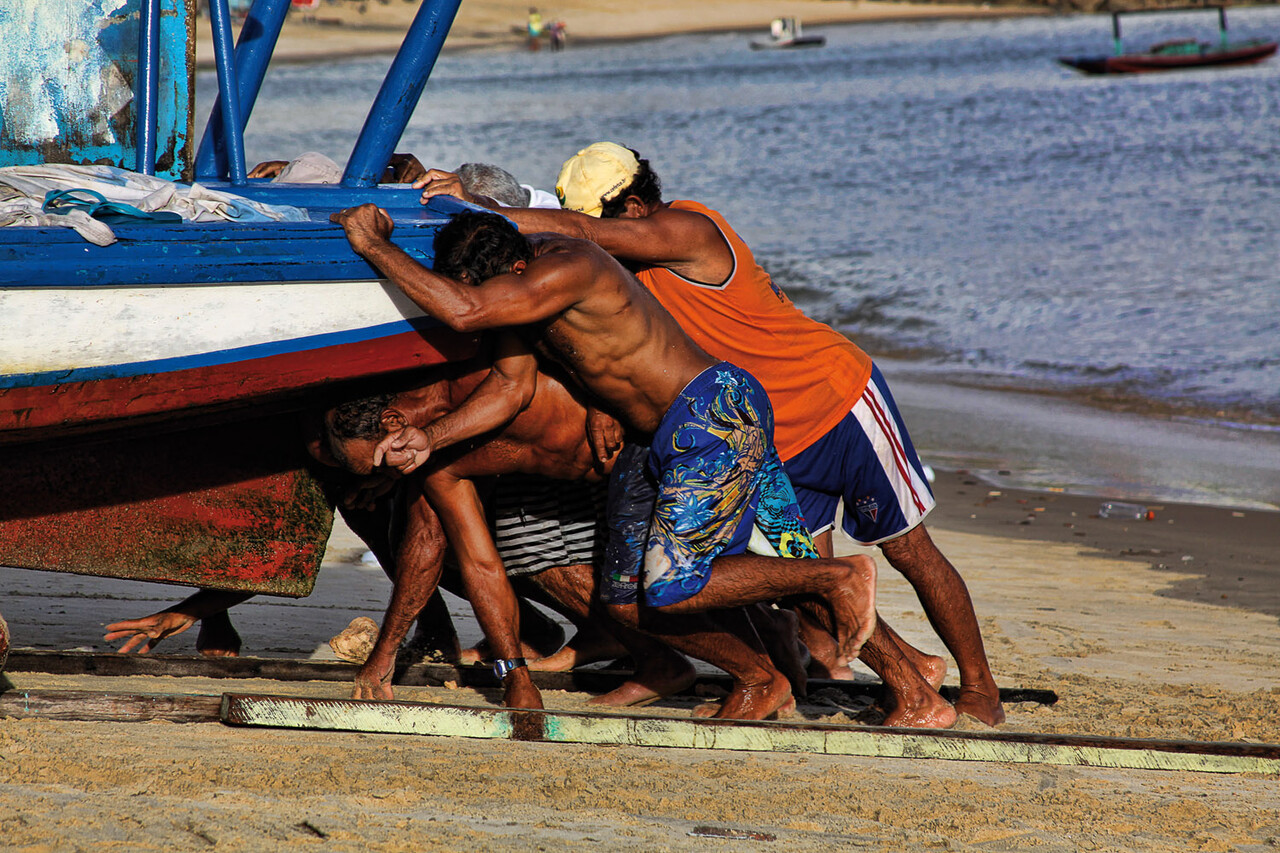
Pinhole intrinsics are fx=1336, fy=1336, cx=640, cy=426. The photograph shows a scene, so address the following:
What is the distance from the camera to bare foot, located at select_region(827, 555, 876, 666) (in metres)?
3.53

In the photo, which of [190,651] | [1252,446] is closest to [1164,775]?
[190,651]

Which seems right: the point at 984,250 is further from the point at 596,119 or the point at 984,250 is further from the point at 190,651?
the point at 596,119

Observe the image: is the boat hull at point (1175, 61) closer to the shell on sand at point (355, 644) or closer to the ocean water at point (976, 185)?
the ocean water at point (976, 185)

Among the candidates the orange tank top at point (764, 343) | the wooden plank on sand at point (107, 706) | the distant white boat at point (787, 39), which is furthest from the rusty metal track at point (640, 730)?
the distant white boat at point (787, 39)

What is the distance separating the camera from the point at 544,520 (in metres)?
4.09

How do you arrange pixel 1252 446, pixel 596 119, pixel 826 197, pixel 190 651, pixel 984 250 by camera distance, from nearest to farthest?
1. pixel 190 651
2. pixel 1252 446
3. pixel 984 250
4. pixel 826 197
5. pixel 596 119

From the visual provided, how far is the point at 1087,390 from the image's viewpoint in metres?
10.2

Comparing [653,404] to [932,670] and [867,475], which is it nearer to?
[867,475]

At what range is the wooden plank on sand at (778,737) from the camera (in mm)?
3395

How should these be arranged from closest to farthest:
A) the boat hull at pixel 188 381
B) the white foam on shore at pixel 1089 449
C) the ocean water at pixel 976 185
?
the boat hull at pixel 188 381, the white foam on shore at pixel 1089 449, the ocean water at pixel 976 185

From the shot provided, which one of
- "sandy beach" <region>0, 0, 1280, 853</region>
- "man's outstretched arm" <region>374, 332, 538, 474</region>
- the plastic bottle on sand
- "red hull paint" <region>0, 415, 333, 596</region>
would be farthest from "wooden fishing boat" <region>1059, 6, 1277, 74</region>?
"man's outstretched arm" <region>374, 332, 538, 474</region>

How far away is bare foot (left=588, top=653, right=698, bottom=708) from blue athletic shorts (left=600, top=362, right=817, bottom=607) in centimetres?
66

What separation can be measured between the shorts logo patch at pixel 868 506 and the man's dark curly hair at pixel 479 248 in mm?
1238

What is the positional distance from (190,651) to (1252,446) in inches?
261
